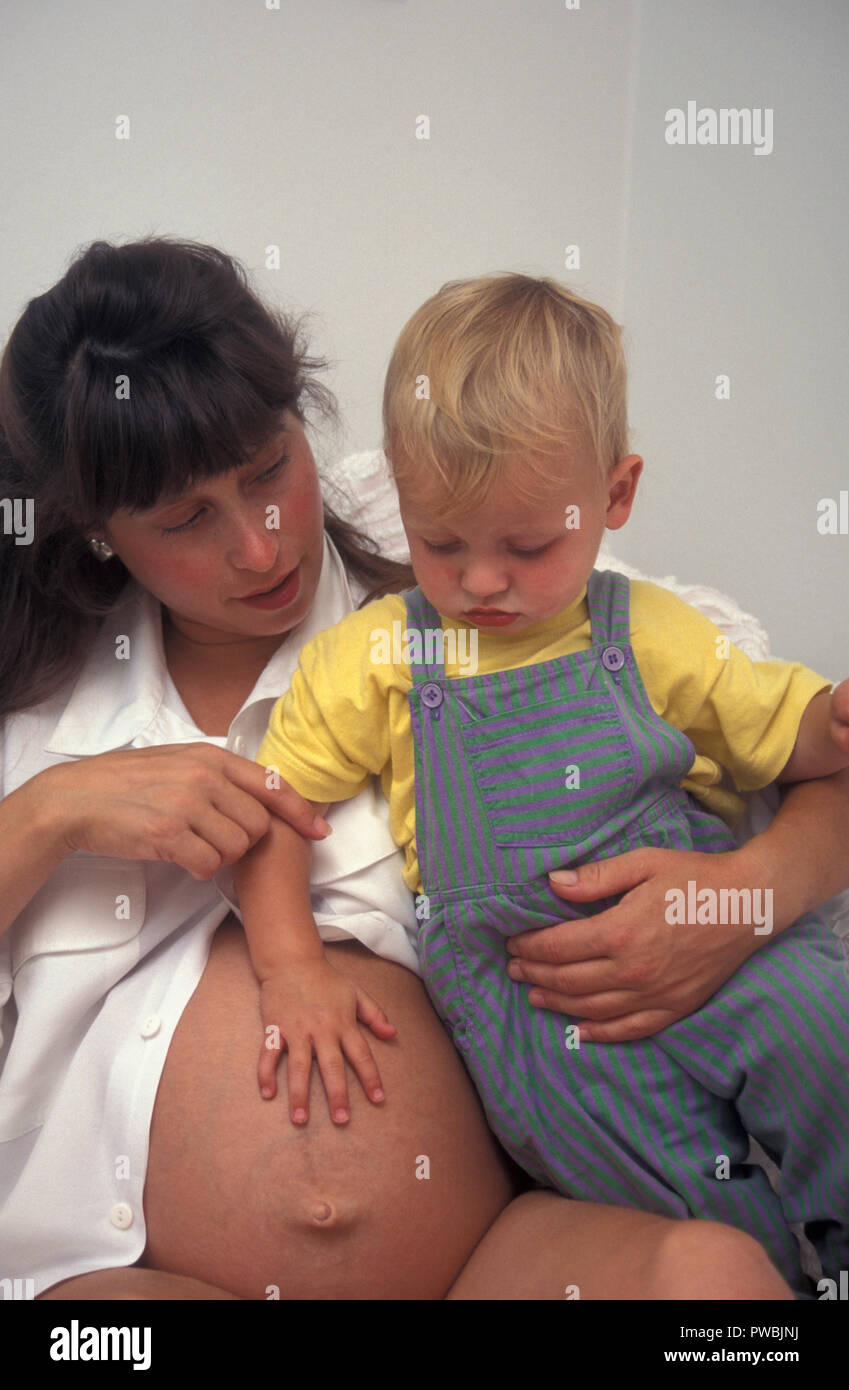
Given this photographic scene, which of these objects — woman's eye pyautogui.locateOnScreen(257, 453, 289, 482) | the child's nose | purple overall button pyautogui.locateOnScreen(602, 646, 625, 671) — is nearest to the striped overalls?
purple overall button pyautogui.locateOnScreen(602, 646, 625, 671)

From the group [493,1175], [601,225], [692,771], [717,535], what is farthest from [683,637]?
[601,225]

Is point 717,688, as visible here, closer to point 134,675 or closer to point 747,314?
point 134,675

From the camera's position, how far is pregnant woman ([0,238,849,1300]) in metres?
1.05

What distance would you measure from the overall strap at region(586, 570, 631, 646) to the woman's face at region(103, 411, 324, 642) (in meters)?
0.29

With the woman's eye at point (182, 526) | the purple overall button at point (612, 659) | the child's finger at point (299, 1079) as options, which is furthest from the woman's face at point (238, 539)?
the child's finger at point (299, 1079)

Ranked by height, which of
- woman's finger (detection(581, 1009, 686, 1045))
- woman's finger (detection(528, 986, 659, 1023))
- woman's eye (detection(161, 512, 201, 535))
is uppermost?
woman's eye (detection(161, 512, 201, 535))

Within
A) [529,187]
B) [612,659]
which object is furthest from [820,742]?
[529,187]

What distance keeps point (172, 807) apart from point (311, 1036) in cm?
24

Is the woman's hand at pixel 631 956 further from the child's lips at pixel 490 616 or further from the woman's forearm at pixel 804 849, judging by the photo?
the child's lips at pixel 490 616

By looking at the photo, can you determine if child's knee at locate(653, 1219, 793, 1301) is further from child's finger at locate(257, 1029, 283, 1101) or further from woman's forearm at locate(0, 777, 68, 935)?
woman's forearm at locate(0, 777, 68, 935)

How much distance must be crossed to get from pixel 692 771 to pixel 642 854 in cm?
11

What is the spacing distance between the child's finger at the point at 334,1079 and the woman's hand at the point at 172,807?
187 millimetres

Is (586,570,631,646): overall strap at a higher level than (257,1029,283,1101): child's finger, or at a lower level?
higher

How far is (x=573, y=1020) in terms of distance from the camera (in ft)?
3.58
